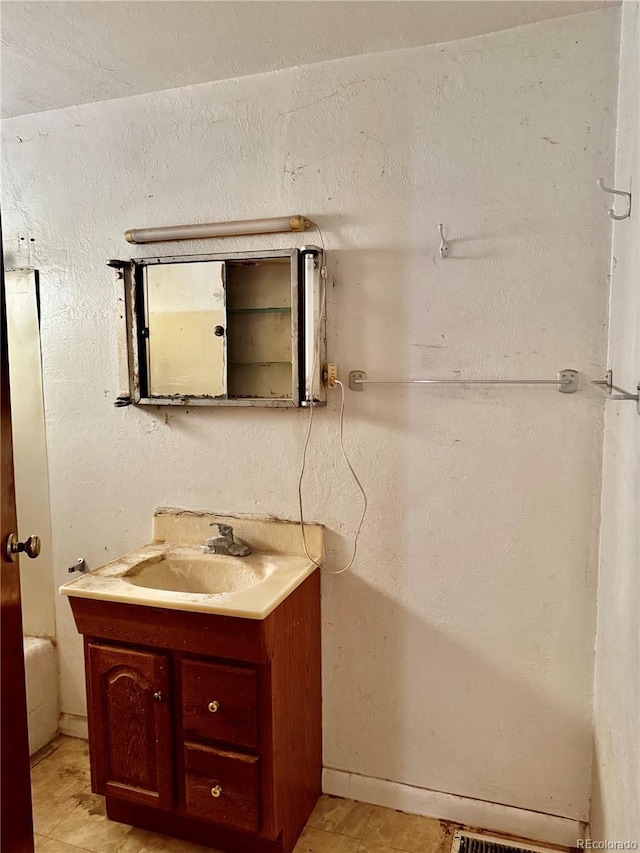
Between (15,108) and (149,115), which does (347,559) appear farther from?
(15,108)

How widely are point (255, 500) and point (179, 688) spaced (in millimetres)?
607

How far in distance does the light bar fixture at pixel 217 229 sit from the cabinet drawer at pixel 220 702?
1.27 metres

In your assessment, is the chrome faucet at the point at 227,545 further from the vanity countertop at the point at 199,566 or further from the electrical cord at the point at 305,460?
the electrical cord at the point at 305,460

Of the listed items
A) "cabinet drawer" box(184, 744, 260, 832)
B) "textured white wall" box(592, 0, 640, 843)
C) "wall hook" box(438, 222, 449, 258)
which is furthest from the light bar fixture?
"cabinet drawer" box(184, 744, 260, 832)

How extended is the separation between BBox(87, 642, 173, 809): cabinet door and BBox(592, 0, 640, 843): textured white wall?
115cm

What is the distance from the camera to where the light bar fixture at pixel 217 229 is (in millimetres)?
1821

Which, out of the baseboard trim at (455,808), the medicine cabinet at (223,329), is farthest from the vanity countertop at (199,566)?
the baseboard trim at (455,808)

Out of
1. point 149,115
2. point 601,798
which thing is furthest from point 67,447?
point 601,798

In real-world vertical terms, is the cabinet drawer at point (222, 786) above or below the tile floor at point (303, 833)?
above

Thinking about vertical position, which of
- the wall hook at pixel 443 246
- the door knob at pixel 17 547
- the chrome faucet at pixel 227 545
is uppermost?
the wall hook at pixel 443 246

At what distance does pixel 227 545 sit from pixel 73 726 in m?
1.08

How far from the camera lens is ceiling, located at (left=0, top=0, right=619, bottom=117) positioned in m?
1.53

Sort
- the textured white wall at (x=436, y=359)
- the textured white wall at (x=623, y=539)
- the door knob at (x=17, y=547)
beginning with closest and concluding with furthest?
the door knob at (x=17, y=547), the textured white wall at (x=623, y=539), the textured white wall at (x=436, y=359)

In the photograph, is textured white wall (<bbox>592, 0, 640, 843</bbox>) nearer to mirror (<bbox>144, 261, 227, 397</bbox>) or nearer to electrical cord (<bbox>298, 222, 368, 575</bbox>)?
electrical cord (<bbox>298, 222, 368, 575</bbox>)
